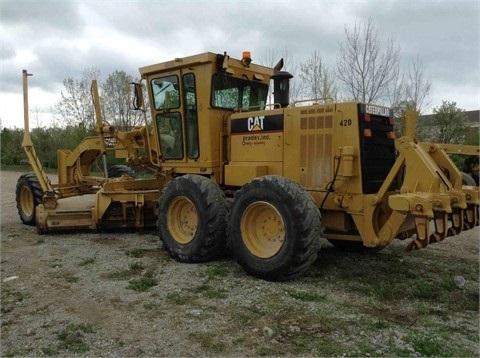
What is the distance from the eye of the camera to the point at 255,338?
4.11 metres

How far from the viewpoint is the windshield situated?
7.22 meters

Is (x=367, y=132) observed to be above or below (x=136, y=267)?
above

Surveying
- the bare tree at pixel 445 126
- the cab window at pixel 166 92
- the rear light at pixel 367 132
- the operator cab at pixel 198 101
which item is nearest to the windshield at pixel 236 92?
the operator cab at pixel 198 101

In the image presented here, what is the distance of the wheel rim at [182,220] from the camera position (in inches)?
272

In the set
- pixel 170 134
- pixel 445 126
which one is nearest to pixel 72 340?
pixel 170 134

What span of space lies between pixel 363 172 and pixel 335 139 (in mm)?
543

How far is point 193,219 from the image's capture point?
6957mm

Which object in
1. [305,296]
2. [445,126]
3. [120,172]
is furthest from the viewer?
[445,126]

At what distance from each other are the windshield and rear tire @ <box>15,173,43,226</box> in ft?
16.0

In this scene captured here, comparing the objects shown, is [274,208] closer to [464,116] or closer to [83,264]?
[83,264]

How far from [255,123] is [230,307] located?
9.42ft

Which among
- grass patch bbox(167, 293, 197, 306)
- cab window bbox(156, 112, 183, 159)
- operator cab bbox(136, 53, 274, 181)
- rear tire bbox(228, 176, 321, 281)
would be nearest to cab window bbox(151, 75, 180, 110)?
operator cab bbox(136, 53, 274, 181)

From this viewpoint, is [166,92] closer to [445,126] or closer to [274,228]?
[274,228]

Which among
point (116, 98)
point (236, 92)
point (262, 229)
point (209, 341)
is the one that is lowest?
point (209, 341)
